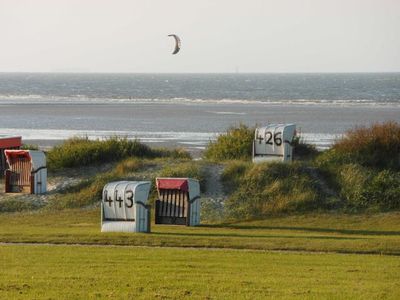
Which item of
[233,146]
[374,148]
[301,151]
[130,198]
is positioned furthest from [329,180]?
[130,198]

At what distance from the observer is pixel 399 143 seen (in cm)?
3134

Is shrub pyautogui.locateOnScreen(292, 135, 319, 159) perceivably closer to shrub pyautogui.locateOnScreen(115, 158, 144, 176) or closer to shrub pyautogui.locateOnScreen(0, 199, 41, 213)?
shrub pyautogui.locateOnScreen(115, 158, 144, 176)

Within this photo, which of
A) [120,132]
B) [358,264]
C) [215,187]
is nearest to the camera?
[358,264]

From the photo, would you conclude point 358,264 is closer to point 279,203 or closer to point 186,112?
point 279,203

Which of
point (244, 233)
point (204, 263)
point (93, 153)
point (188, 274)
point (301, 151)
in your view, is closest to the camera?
point (188, 274)

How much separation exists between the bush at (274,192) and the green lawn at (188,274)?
8.64 m

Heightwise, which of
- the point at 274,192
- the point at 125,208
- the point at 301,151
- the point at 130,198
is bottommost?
the point at 274,192

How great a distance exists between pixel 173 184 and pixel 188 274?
33.9 ft

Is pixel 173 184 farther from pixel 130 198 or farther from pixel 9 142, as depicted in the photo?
pixel 9 142

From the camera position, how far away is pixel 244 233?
930 inches

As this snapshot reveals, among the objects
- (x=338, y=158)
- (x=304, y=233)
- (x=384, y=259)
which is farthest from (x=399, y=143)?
(x=384, y=259)

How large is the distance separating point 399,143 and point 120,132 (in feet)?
118

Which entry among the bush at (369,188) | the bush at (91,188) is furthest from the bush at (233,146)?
the bush at (369,188)

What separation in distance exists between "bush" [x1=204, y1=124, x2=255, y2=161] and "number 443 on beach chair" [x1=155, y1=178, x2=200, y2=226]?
7.23 meters
